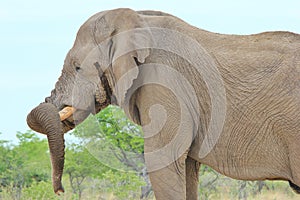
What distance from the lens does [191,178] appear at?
631 centimetres

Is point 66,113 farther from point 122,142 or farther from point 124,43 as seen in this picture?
point 122,142

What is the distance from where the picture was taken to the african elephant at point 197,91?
18.1 ft

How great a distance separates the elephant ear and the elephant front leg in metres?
0.62

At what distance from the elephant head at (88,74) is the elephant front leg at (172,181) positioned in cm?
66

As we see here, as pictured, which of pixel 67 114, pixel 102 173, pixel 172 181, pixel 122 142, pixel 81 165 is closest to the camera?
pixel 172 181

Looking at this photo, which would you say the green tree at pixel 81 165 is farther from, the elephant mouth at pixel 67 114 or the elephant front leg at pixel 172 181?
the elephant front leg at pixel 172 181

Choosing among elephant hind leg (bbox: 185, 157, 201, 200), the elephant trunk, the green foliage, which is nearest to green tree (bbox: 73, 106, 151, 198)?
the green foliage

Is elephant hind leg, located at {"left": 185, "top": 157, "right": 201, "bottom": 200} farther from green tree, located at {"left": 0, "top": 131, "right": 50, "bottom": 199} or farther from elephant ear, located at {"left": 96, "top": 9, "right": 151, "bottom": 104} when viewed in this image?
green tree, located at {"left": 0, "top": 131, "right": 50, "bottom": 199}

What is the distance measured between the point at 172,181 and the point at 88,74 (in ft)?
3.34

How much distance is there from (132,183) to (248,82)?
621cm

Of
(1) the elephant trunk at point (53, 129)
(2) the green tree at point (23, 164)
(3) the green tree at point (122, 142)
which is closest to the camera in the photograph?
(1) the elephant trunk at point (53, 129)

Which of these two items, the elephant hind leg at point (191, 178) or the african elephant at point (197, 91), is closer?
the african elephant at point (197, 91)

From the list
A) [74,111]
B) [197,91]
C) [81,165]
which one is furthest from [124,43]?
[81,165]

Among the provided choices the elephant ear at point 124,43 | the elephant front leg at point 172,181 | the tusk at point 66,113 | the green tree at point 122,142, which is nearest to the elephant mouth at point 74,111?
the tusk at point 66,113
